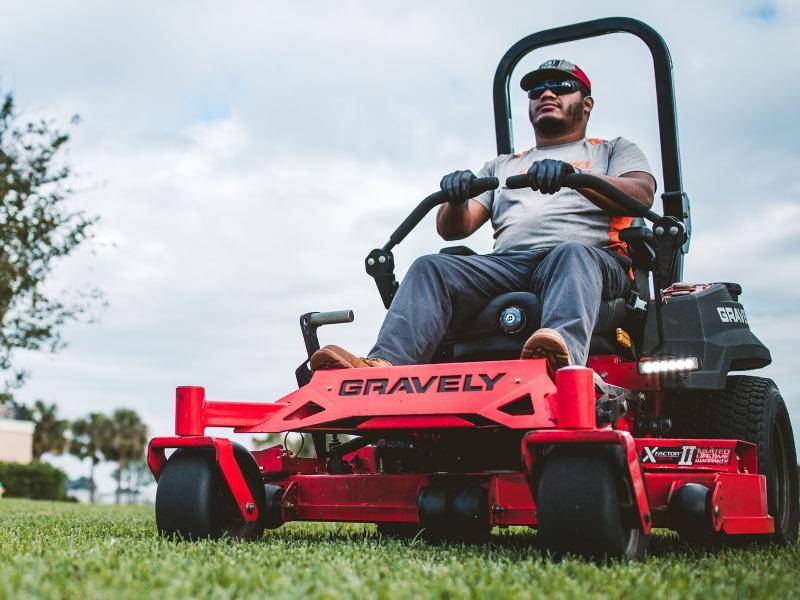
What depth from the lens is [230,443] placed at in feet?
12.4

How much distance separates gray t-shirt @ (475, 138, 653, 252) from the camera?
4.72 metres

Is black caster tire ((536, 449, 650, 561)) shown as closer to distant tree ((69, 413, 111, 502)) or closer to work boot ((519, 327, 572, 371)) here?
work boot ((519, 327, 572, 371))

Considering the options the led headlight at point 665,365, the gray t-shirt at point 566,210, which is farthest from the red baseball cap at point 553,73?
the led headlight at point 665,365

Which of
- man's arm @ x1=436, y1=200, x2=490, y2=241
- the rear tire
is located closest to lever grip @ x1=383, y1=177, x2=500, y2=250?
man's arm @ x1=436, y1=200, x2=490, y2=241

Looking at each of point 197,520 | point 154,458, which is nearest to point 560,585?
point 197,520

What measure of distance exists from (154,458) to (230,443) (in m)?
0.32

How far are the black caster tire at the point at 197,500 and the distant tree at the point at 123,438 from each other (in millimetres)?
84539

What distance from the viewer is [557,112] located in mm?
5164

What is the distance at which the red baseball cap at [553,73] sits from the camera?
517 cm

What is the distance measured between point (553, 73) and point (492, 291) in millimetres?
1476

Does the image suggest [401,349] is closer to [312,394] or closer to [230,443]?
[312,394]

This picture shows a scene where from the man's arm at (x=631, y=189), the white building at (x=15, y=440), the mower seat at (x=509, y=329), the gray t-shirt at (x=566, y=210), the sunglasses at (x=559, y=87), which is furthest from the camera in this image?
the white building at (x=15, y=440)

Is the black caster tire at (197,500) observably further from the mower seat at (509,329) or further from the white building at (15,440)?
the white building at (15,440)

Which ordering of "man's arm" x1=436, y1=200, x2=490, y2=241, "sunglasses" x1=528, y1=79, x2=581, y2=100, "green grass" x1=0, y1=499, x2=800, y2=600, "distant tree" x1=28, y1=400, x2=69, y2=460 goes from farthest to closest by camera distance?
"distant tree" x1=28, y1=400, x2=69, y2=460
"sunglasses" x1=528, y1=79, x2=581, y2=100
"man's arm" x1=436, y1=200, x2=490, y2=241
"green grass" x1=0, y1=499, x2=800, y2=600
